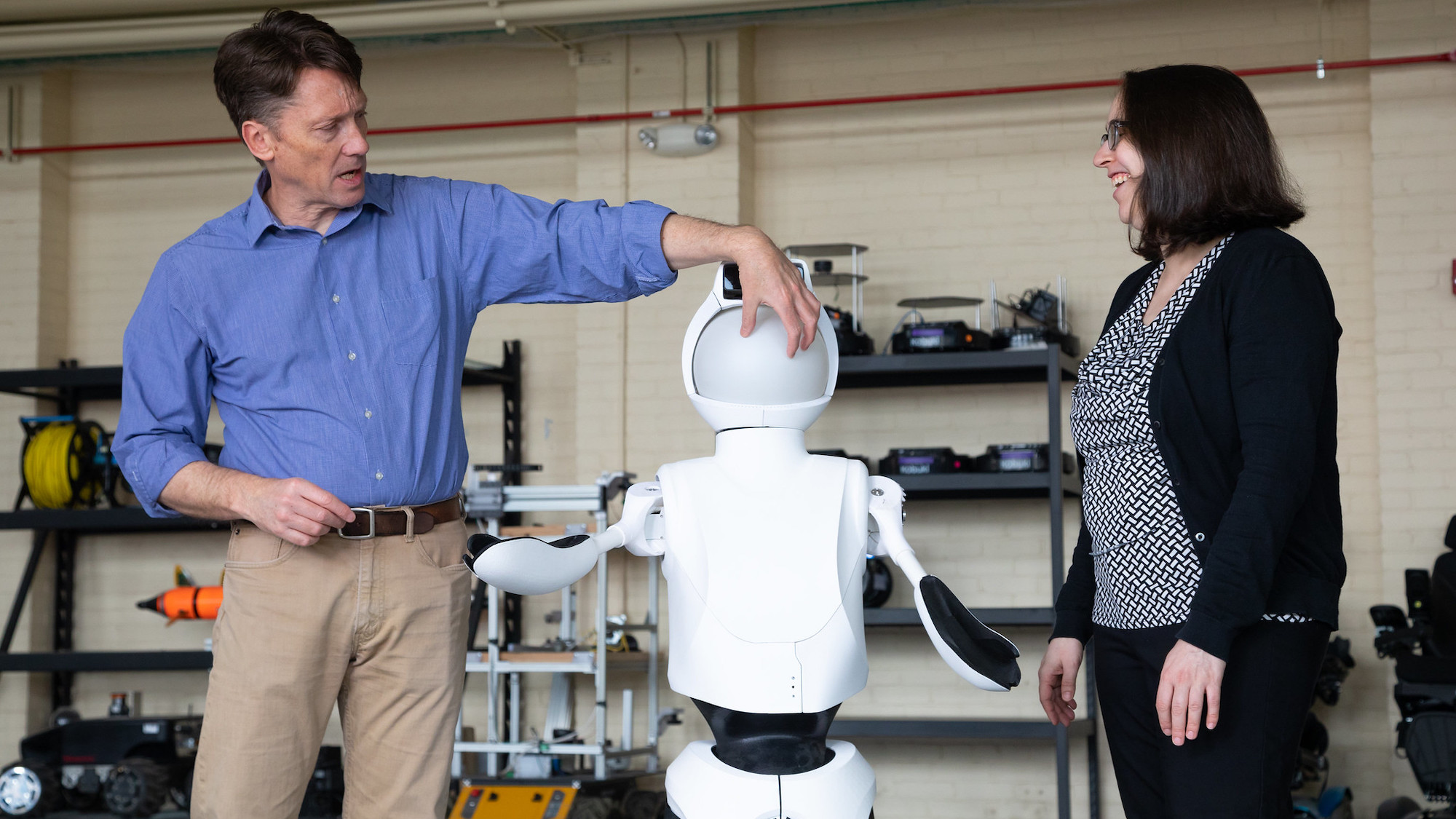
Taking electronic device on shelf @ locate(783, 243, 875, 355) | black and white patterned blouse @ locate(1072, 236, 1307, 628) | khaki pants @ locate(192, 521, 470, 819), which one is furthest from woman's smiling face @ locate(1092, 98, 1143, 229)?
electronic device on shelf @ locate(783, 243, 875, 355)

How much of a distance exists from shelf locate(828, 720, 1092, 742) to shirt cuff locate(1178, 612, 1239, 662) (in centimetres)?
308

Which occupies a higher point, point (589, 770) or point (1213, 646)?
point (1213, 646)

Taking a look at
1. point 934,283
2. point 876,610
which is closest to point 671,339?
point 934,283

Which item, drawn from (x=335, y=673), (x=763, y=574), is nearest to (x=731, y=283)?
(x=763, y=574)

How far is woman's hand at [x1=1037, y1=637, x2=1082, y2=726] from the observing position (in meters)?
1.80

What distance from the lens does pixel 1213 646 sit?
1406 mm

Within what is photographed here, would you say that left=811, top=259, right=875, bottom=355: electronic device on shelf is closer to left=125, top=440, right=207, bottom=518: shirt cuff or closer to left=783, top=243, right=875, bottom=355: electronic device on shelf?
left=783, top=243, right=875, bottom=355: electronic device on shelf

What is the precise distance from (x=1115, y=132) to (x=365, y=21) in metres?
3.85

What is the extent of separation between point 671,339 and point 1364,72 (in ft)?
9.48

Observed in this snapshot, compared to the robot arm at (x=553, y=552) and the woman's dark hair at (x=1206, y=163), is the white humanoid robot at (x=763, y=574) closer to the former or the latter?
the robot arm at (x=553, y=552)

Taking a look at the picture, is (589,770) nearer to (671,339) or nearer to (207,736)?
(671,339)

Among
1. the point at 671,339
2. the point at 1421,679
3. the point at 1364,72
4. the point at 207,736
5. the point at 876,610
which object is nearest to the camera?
the point at 207,736

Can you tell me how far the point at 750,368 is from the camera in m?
1.95

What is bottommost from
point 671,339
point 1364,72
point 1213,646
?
point 1213,646
